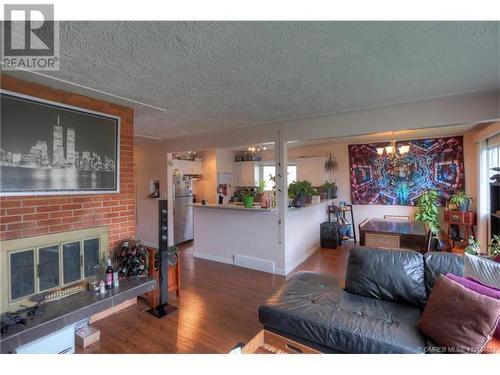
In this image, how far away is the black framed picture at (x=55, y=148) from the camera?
1959mm

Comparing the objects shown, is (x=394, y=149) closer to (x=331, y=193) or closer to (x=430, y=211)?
(x=430, y=211)

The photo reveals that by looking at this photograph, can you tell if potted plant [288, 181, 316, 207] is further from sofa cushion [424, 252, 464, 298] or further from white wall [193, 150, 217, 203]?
white wall [193, 150, 217, 203]

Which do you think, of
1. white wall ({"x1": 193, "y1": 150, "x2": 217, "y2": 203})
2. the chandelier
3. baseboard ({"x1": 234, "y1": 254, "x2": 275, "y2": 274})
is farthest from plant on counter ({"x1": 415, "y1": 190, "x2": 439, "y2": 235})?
white wall ({"x1": 193, "y1": 150, "x2": 217, "y2": 203})

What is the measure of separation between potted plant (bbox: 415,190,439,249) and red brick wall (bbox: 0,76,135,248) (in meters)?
4.89

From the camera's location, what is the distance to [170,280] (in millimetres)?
3148

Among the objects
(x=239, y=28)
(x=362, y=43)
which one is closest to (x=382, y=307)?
(x=362, y=43)

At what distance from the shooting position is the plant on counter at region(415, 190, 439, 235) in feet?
14.9

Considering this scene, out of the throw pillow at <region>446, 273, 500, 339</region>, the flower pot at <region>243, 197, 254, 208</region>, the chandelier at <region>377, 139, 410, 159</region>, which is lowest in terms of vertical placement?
the throw pillow at <region>446, 273, 500, 339</region>

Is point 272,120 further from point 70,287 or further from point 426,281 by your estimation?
point 70,287

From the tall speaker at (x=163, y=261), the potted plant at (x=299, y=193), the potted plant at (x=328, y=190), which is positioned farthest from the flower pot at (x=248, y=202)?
the potted plant at (x=328, y=190)

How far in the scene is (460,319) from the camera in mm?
1501

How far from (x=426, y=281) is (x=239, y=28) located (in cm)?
234

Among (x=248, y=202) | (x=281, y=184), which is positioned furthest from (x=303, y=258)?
(x=281, y=184)
